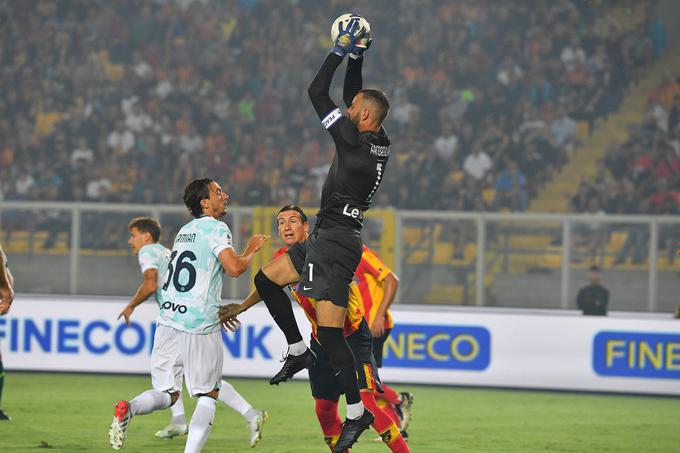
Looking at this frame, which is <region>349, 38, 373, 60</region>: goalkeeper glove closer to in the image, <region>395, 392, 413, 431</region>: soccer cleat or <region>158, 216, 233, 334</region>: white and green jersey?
<region>158, 216, 233, 334</region>: white and green jersey

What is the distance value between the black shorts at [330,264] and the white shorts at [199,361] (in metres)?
0.78

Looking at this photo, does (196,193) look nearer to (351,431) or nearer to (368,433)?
(351,431)

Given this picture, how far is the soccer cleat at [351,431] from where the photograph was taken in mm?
6031

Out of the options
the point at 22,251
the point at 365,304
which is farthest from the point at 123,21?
the point at 365,304

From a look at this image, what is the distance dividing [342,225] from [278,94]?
1451 centimetres

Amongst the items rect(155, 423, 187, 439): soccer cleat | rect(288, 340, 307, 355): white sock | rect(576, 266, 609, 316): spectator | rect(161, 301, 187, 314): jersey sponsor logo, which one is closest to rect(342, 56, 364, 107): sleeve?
rect(288, 340, 307, 355): white sock

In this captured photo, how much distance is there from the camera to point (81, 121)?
19922 millimetres

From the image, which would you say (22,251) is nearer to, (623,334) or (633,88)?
(623,334)

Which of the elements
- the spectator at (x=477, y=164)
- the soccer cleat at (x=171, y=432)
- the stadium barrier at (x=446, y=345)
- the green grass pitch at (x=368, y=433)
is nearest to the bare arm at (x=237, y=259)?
the green grass pitch at (x=368, y=433)

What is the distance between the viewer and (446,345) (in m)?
12.2

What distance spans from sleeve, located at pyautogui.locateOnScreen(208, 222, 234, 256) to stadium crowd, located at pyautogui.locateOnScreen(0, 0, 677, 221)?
11157 millimetres

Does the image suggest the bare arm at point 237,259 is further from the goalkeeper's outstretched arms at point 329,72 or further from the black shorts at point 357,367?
the goalkeeper's outstretched arms at point 329,72

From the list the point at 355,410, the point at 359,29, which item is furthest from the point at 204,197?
the point at 355,410

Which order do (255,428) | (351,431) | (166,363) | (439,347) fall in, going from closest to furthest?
(351,431)
(166,363)
(255,428)
(439,347)
